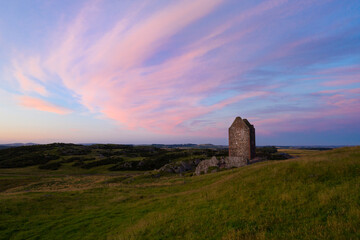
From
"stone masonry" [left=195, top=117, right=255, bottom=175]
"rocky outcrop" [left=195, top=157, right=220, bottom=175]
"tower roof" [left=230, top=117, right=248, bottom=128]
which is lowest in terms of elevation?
"rocky outcrop" [left=195, top=157, right=220, bottom=175]

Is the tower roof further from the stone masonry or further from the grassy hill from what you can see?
the grassy hill

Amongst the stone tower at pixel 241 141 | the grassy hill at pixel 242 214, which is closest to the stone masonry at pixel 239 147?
the stone tower at pixel 241 141

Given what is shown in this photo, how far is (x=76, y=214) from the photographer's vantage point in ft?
58.3

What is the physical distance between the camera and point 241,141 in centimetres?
4081

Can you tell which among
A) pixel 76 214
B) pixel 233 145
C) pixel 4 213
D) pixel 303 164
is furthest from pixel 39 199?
pixel 233 145

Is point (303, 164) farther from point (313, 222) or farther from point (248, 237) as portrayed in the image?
point (248, 237)

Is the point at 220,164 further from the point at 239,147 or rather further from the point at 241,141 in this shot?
the point at 241,141

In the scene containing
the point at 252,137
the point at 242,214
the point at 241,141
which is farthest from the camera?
the point at 241,141

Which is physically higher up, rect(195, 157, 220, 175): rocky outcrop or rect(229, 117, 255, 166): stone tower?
rect(229, 117, 255, 166): stone tower

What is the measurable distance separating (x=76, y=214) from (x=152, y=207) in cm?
736

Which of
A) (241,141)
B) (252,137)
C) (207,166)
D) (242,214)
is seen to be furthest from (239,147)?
(242,214)

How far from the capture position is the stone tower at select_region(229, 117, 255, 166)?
130 feet

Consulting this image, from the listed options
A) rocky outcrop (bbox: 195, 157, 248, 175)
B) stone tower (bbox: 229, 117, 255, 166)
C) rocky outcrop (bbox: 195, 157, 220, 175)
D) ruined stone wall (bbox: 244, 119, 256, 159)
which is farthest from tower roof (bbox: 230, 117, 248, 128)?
rocky outcrop (bbox: 195, 157, 220, 175)

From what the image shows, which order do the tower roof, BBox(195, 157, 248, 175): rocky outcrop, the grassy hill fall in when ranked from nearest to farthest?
the grassy hill → BBox(195, 157, 248, 175): rocky outcrop → the tower roof
